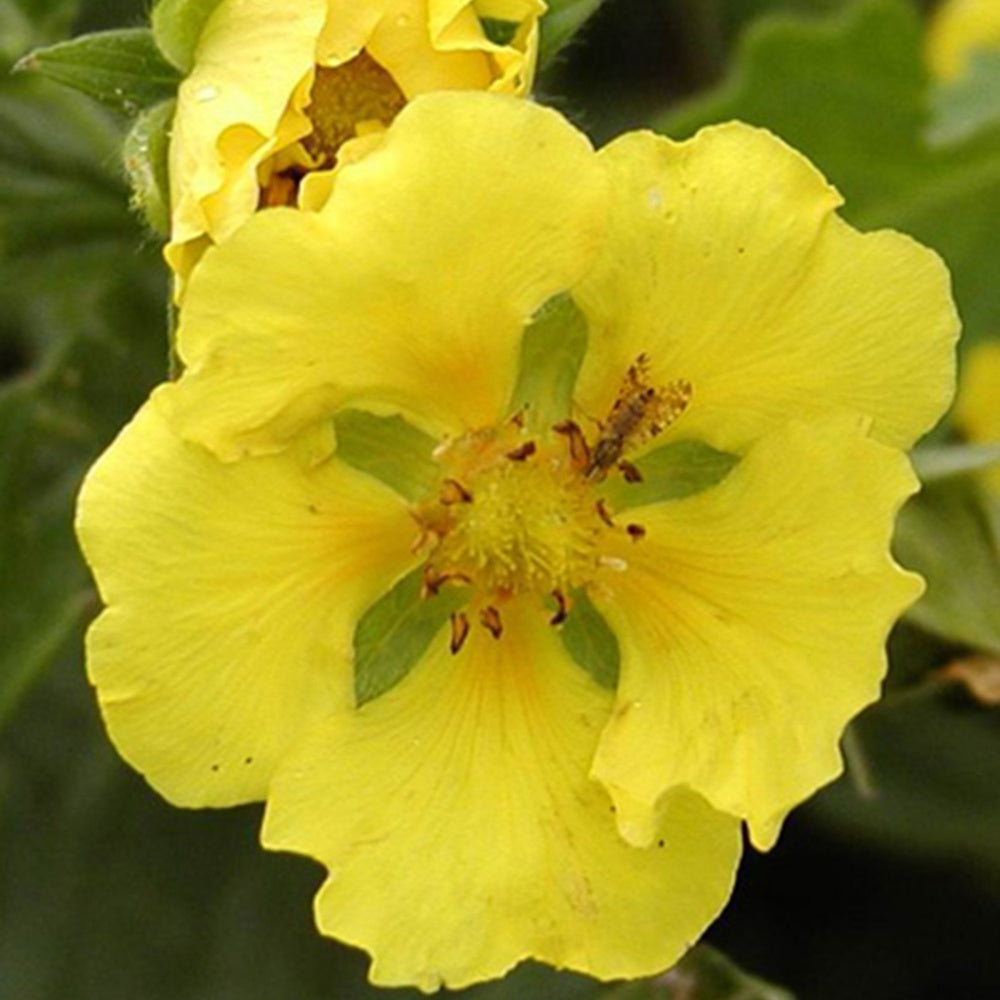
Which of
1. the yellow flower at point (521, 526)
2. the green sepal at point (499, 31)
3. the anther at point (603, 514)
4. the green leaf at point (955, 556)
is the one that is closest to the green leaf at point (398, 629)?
the yellow flower at point (521, 526)

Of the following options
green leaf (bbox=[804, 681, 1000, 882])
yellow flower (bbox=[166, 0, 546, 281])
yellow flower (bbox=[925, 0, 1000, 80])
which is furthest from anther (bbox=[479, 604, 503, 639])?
yellow flower (bbox=[925, 0, 1000, 80])

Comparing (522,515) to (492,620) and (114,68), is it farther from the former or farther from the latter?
(114,68)

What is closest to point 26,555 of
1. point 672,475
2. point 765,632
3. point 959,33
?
point 672,475

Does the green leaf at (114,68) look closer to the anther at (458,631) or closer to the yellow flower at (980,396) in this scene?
the anther at (458,631)

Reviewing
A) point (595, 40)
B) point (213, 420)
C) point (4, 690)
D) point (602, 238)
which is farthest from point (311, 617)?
point (595, 40)

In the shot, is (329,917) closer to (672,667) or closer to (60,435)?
(672,667)

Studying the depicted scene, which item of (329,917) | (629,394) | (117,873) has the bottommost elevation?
(117,873)
